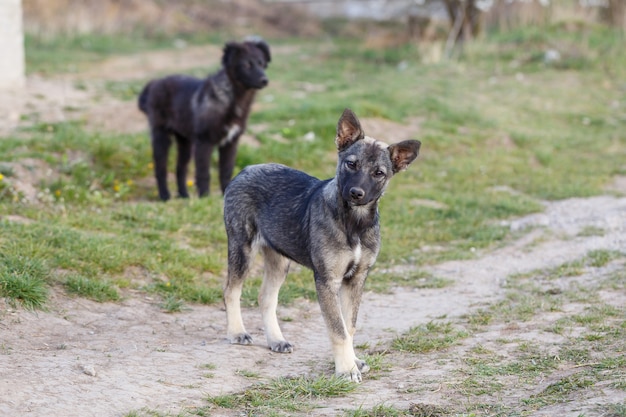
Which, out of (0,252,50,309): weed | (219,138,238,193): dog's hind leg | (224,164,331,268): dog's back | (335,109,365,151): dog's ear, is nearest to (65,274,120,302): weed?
(0,252,50,309): weed

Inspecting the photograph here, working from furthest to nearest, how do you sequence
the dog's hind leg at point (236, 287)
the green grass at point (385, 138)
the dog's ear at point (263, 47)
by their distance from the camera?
the dog's ear at point (263, 47) → the green grass at point (385, 138) → the dog's hind leg at point (236, 287)

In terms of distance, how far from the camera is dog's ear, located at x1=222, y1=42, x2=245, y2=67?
9888mm

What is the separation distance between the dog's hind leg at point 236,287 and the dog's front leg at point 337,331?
0.80 meters

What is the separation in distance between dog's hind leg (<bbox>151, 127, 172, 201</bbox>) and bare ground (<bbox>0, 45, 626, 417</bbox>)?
3.35 m

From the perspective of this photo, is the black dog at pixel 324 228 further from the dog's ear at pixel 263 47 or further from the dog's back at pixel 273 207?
the dog's ear at pixel 263 47

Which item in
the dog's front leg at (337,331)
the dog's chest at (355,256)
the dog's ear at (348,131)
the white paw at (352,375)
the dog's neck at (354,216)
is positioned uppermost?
the dog's ear at (348,131)

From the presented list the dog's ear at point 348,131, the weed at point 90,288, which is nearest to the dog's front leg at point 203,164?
the weed at point 90,288

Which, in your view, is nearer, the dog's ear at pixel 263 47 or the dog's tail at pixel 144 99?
the dog's ear at pixel 263 47

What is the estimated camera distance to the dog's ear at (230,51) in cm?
989

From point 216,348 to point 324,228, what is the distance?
3.74ft

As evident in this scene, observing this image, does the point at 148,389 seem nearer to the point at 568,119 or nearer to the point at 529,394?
the point at 529,394

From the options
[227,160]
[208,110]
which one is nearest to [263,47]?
[208,110]

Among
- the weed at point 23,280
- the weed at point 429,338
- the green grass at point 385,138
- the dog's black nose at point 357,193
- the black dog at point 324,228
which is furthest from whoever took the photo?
the green grass at point 385,138

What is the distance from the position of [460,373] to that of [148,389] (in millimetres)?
1835
